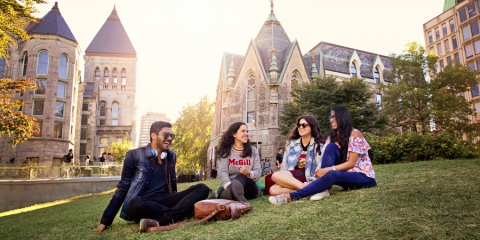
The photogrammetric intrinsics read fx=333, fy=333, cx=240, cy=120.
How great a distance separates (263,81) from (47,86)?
24663mm

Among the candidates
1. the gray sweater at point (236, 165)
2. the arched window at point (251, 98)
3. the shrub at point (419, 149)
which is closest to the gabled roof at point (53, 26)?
the arched window at point (251, 98)

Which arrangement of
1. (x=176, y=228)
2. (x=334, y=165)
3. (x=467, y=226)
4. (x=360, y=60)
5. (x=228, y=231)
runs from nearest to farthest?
(x=467, y=226) < (x=228, y=231) < (x=176, y=228) < (x=334, y=165) < (x=360, y=60)

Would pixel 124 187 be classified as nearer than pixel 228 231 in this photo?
No

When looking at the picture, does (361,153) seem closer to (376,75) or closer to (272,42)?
(272,42)

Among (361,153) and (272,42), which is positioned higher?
(272,42)

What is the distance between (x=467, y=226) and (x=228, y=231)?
2499 millimetres

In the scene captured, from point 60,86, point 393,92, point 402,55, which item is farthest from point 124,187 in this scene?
point 60,86

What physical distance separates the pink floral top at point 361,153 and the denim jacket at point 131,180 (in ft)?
10.8

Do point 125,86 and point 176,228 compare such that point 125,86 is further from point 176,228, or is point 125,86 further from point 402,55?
point 176,228

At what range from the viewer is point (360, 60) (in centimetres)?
3506

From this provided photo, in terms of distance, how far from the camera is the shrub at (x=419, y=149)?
13.1 m

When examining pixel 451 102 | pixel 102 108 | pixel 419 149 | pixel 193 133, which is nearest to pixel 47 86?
pixel 193 133

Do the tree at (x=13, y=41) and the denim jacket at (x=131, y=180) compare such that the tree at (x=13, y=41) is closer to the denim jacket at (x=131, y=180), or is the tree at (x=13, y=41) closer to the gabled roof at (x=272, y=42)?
the denim jacket at (x=131, y=180)

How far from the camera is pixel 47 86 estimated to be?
3625 centimetres
